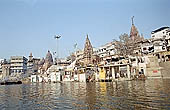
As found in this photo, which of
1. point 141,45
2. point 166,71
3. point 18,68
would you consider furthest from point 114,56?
point 18,68

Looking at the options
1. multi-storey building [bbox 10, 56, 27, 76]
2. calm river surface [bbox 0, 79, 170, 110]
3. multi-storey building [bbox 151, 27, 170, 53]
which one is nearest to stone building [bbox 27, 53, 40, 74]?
multi-storey building [bbox 10, 56, 27, 76]

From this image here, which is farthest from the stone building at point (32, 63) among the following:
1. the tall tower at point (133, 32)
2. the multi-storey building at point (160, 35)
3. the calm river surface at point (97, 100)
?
the calm river surface at point (97, 100)

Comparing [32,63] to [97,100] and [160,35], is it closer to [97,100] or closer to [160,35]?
[160,35]

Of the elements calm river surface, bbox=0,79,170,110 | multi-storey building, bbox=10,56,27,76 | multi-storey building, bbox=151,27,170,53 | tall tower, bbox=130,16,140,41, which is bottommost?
calm river surface, bbox=0,79,170,110

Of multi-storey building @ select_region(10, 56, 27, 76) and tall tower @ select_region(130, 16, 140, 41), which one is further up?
tall tower @ select_region(130, 16, 140, 41)

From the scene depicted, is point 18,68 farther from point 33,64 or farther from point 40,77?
point 40,77

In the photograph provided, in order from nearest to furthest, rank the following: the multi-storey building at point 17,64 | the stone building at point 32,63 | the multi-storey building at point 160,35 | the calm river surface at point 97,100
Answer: the calm river surface at point 97,100
the multi-storey building at point 160,35
the multi-storey building at point 17,64
the stone building at point 32,63

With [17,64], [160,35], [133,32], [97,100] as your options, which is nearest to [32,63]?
[17,64]

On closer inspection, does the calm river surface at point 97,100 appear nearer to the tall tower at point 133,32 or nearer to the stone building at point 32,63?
the tall tower at point 133,32

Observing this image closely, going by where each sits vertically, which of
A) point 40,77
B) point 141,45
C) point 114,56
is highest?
point 141,45

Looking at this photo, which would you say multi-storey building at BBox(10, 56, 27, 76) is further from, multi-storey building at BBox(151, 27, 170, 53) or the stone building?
multi-storey building at BBox(151, 27, 170, 53)

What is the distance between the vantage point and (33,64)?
407ft

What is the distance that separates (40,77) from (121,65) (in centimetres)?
4956

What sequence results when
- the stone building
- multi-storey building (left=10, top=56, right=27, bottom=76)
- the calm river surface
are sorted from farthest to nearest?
the stone building, multi-storey building (left=10, top=56, right=27, bottom=76), the calm river surface
